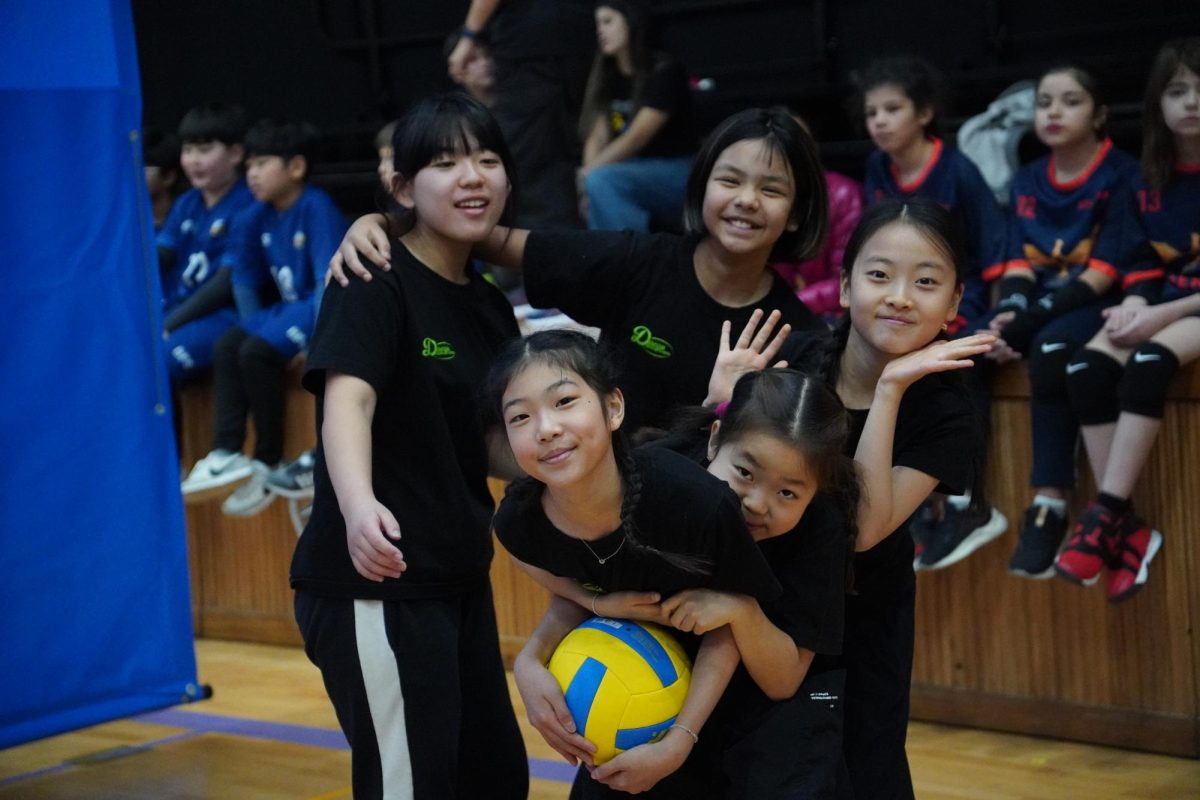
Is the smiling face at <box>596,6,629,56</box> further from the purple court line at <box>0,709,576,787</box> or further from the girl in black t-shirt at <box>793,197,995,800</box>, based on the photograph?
the girl in black t-shirt at <box>793,197,995,800</box>

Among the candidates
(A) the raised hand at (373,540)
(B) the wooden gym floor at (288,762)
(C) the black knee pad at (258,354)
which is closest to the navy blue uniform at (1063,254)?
(B) the wooden gym floor at (288,762)

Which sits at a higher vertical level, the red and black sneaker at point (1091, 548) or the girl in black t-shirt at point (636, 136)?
the girl in black t-shirt at point (636, 136)

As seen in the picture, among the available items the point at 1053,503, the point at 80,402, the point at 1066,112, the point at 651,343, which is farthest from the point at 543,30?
the point at 651,343

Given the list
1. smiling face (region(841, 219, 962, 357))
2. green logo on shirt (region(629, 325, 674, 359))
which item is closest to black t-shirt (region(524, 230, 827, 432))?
green logo on shirt (region(629, 325, 674, 359))

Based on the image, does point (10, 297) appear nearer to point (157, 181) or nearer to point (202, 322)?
point (202, 322)

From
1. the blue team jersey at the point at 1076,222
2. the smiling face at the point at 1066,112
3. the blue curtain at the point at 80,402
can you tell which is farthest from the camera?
the smiling face at the point at 1066,112

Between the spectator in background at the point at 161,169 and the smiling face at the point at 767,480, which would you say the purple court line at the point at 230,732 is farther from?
the spectator in background at the point at 161,169

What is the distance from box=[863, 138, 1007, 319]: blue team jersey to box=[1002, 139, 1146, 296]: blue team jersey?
52mm

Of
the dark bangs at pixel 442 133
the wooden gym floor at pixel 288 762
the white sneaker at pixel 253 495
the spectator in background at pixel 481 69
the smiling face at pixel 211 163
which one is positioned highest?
the spectator in background at pixel 481 69

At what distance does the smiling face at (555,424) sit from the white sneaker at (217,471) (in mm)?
3286

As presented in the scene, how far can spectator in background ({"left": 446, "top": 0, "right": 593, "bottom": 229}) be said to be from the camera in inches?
206

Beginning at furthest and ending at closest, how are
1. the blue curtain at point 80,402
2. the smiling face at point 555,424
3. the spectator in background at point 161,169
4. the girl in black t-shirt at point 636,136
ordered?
1. the spectator in background at point 161,169
2. the girl in black t-shirt at point 636,136
3. the blue curtain at point 80,402
4. the smiling face at point 555,424

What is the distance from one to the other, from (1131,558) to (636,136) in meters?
2.26

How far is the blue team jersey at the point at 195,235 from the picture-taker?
5961 mm
